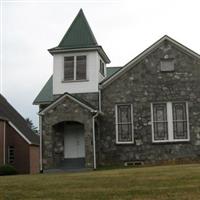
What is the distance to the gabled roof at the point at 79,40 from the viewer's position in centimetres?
2806

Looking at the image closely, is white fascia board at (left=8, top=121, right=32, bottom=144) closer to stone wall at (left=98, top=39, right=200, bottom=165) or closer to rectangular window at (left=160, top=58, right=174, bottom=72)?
stone wall at (left=98, top=39, right=200, bottom=165)

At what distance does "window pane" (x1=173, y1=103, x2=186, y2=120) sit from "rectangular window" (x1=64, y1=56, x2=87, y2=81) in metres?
5.50

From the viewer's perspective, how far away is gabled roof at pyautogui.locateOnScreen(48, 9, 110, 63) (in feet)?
92.1

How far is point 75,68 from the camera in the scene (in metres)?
28.2

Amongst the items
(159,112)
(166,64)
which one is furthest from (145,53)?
(159,112)

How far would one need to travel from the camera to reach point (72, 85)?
92.0 ft

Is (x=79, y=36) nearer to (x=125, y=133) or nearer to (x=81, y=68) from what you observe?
(x=81, y=68)

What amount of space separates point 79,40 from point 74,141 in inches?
233

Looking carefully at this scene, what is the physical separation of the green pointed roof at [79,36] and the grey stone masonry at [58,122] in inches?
153

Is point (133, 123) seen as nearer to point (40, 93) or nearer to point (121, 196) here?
point (40, 93)

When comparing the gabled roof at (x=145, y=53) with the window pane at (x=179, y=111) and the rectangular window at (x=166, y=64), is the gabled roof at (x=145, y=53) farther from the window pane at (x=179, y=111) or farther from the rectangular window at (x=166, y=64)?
the window pane at (x=179, y=111)

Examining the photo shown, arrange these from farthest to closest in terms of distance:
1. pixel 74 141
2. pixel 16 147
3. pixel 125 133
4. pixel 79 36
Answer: pixel 16 147, pixel 79 36, pixel 74 141, pixel 125 133

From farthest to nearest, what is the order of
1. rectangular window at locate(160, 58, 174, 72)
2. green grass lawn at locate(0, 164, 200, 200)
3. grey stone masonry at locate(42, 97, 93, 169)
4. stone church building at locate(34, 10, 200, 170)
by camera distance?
1. rectangular window at locate(160, 58, 174, 72)
2. stone church building at locate(34, 10, 200, 170)
3. grey stone masonry at locate(42, 97, 93, 169)
4. green grass lawn at locate(0, 164, 200, 200)

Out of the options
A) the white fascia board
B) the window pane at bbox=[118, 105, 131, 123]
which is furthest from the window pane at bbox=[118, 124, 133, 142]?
the white fascia board
